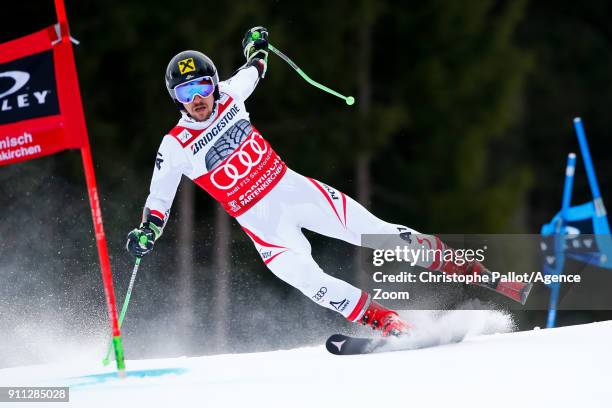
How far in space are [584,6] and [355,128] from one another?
1332 centimetres

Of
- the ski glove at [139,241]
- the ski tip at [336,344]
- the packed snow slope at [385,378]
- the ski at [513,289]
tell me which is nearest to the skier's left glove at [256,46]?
the ski glove at [139,241]

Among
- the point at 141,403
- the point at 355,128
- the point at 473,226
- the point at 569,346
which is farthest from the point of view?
the point at 473,226

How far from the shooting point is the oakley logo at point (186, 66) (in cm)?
639

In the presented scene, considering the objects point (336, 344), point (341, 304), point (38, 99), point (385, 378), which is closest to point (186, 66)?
point (38, 99)

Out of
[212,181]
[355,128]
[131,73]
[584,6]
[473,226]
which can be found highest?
[584,6]

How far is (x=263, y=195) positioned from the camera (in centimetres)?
661

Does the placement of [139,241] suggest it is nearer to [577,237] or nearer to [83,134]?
[83,134]

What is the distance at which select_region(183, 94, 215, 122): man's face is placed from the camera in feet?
21.2

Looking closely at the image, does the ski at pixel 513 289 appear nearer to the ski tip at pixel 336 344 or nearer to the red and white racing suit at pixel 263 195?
the red and white racing suit at pixel 263 195

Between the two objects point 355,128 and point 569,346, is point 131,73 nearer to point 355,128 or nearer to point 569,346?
point 355,128

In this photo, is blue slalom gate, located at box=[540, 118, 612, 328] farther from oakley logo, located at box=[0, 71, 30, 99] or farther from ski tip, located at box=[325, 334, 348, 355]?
oakley logo, located at box=[0, 71, 30, 99]

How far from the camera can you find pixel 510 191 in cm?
1794

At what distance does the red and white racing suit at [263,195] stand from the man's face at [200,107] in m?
0.04

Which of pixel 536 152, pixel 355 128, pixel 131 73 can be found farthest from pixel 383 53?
pixel 536 152
